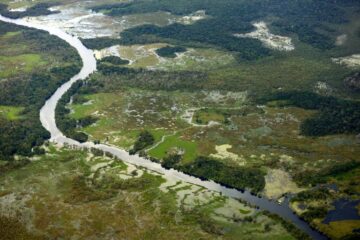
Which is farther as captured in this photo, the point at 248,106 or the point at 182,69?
the point at 182,69

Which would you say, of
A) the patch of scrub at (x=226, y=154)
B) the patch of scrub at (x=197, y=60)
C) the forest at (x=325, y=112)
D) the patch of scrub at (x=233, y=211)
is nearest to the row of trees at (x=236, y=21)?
the patch of scrub at (x=197, y=60)

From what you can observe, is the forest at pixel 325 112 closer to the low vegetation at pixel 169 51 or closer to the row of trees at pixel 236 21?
the row of trees at pixel 236 21

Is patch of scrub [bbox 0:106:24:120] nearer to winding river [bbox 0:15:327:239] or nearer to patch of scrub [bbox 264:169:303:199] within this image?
winding river [bbox 0:15:327:239]

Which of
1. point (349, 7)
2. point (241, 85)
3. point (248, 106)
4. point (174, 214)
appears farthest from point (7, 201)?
point (349, 7)

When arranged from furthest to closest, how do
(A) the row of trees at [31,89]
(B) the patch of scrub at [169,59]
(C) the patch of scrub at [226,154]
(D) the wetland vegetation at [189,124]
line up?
(B) the patch of scrub at [169,59] < (A) the row of trees at [31,89] < (C) the patch of scrub at [226,154] < (D) the wetland vegetation at [189,124]

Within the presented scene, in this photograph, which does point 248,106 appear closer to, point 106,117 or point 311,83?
point 311,83

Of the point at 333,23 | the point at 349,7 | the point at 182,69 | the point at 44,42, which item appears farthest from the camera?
the point at 349,7
